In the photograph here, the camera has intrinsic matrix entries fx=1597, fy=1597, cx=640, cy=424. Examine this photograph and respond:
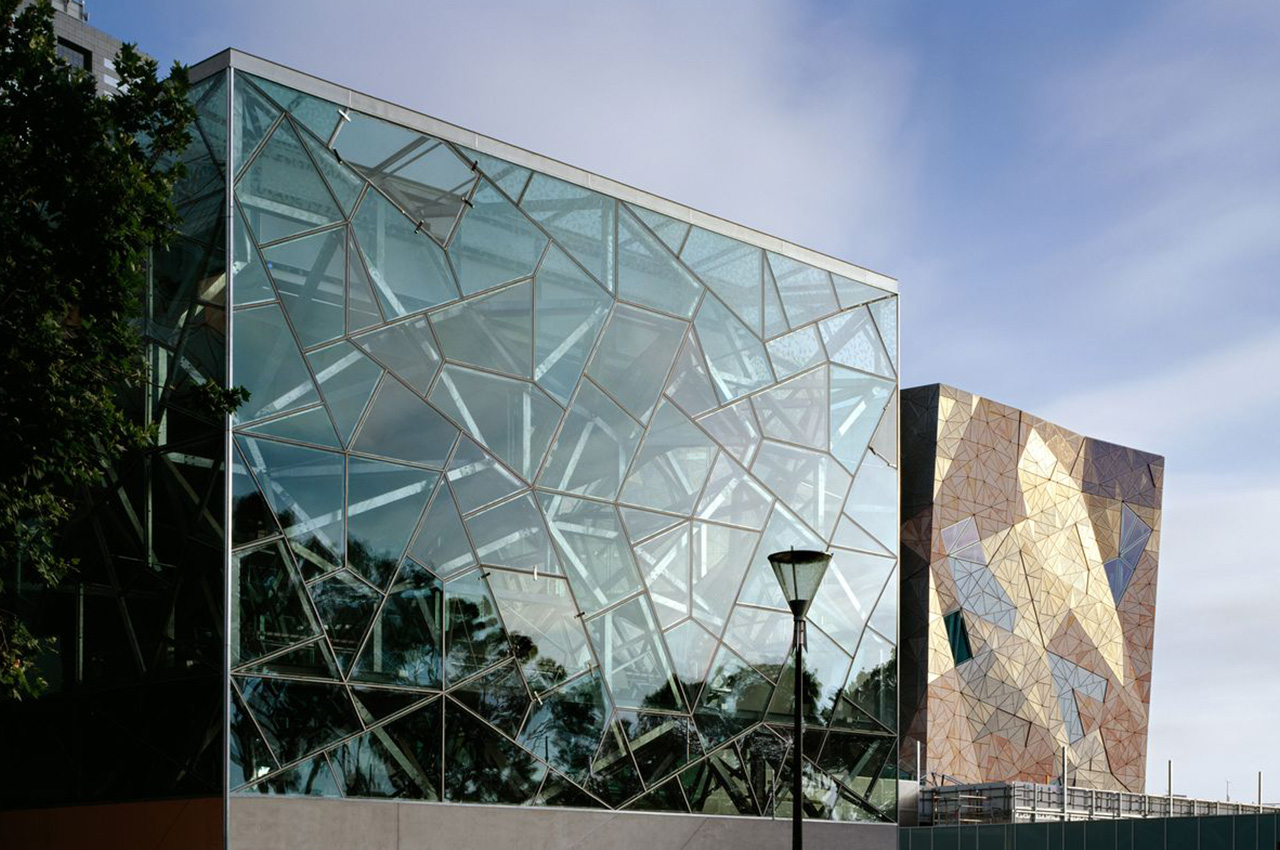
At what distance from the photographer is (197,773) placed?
22109 mm

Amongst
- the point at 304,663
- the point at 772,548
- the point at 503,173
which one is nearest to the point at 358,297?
the point at 503,173

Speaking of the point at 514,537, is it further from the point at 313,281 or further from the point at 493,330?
the point at 313,281

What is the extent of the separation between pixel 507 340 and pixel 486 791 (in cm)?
724

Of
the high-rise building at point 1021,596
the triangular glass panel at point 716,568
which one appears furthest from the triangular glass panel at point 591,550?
the high-rise building at point 1021,596

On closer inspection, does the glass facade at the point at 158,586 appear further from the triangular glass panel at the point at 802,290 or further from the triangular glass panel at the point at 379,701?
the triangular glass panel at the point at 802,290

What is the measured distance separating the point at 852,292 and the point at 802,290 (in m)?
1.50

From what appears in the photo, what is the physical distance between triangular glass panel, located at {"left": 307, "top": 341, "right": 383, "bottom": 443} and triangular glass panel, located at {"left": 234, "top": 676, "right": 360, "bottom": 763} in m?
3.71

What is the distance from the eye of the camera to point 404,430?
24578mm

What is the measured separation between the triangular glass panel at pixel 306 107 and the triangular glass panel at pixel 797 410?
9680mm

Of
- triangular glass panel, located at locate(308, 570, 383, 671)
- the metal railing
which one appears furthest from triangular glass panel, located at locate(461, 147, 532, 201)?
the metal railing

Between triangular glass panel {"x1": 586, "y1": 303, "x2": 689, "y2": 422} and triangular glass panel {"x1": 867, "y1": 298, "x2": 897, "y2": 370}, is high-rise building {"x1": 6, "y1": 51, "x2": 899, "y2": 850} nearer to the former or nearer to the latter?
triangular glass panel {"x1": 586, "y1": 303, "x2": 689, "y2": 422}

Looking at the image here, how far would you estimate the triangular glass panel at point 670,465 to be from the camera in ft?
91.6

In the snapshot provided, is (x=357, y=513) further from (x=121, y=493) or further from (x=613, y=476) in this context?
(x=613, y=476)

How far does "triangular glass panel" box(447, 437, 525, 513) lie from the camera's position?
82.3 feet
